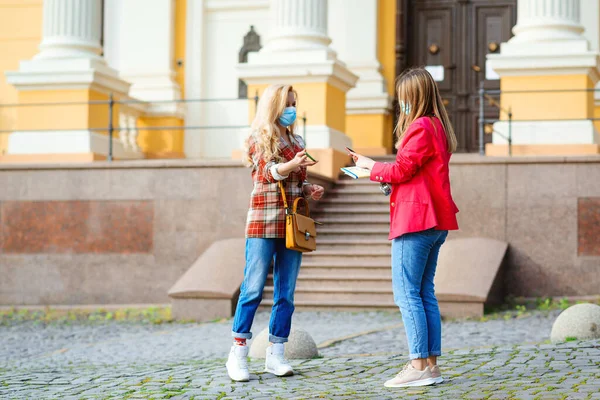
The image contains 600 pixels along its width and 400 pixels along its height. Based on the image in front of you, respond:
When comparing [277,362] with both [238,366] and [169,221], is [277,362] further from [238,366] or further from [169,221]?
[169,221]

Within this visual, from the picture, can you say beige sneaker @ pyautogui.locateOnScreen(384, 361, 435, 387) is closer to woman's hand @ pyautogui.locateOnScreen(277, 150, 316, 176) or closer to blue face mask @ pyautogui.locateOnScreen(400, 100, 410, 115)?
woman's hand @ pyautogui.locateOnScreen(277, 150, 316, 176)

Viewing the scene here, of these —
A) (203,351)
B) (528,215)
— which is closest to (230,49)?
(528,215)

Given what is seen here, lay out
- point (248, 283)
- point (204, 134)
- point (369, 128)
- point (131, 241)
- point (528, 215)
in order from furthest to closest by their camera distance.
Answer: point (204, 134) → point (369, 128) → point (131, 241) → point (528, 215) → point (248, 283)

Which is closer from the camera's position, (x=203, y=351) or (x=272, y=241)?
(x=272, y=241)

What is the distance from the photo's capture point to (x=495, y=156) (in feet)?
42.6

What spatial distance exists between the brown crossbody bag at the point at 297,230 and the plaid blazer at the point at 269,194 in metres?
0.04

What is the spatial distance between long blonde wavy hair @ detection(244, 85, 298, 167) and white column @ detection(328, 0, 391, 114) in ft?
35.4

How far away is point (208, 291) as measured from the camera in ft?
37.3

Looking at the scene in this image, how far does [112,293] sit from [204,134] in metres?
5.67

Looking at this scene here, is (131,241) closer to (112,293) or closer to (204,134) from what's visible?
(112,293)

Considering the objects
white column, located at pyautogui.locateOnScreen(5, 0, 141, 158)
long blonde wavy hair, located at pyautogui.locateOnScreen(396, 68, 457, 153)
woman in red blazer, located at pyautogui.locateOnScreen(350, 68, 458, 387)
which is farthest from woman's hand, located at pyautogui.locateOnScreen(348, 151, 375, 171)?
white column, located at pyautogui.locateOnScreen(5, 0, 141, 158)

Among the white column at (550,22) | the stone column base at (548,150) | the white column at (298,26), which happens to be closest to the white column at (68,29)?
the white column at (298,26)

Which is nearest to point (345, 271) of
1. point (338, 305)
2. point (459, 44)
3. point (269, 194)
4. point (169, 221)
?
point (338, 305)

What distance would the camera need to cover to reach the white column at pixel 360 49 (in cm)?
1734
